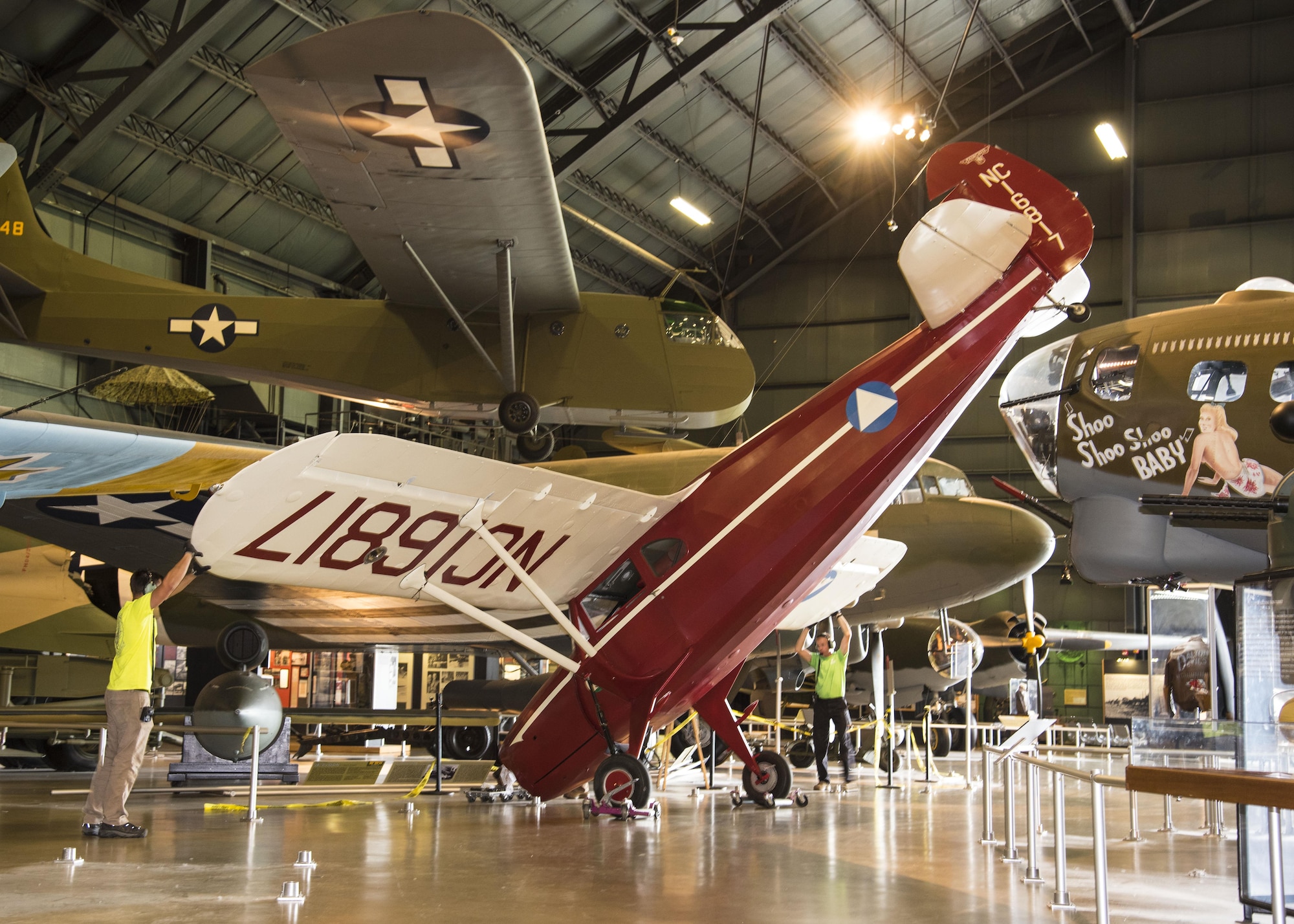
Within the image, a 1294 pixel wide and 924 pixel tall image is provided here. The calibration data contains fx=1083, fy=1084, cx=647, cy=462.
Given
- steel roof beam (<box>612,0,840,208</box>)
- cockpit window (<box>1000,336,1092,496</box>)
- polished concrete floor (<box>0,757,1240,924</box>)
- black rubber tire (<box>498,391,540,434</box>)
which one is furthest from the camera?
steel roof beam (<box>612,0,840,208</box>)

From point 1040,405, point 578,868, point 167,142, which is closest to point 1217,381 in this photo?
point 1040,405

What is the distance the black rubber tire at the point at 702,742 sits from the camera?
14227mm

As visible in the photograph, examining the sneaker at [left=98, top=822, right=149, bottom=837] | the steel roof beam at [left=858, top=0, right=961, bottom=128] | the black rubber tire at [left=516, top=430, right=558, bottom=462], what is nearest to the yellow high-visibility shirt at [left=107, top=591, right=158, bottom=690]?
the sneaker at [left=98, top=822, right=149, bottom=837]

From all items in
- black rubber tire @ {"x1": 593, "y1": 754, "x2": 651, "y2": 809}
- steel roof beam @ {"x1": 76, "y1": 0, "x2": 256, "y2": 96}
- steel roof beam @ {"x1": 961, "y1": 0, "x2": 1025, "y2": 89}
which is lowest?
black rubber tire @ {"x1": 593, "y1": 754, "x2": 651, "y2": 809}

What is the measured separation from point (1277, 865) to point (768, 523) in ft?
13.1

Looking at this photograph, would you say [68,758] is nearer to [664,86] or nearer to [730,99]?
[664,86]

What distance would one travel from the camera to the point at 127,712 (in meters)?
6.79

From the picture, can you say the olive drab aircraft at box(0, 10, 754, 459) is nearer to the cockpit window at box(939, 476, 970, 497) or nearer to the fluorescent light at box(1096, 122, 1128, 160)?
the cockpit window at box(939, 476, 970, 497)

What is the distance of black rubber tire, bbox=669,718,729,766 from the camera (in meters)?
14.2

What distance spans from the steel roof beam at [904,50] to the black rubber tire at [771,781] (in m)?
20.0

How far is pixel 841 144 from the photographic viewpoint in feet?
101

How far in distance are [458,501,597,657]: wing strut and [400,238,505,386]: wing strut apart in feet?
16.4

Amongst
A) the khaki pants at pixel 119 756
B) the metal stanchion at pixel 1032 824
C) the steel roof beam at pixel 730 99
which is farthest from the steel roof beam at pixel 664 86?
the metal stanchion at pixel 1032 824

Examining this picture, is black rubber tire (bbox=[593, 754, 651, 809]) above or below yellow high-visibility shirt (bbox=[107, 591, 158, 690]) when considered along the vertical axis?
below
